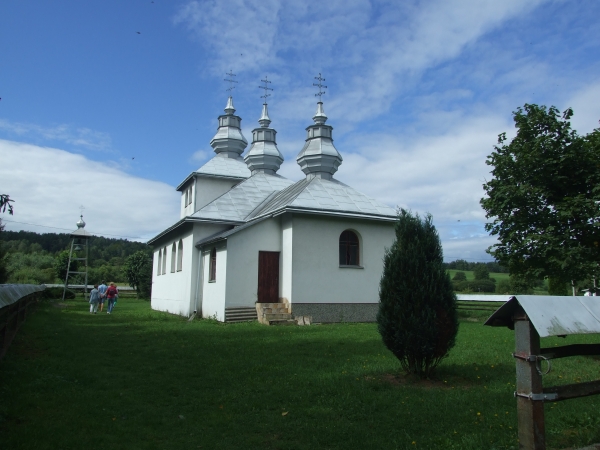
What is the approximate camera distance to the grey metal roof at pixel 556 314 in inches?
149

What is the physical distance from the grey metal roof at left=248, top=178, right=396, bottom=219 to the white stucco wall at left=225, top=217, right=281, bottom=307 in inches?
37.1

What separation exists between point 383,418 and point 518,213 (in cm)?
1144

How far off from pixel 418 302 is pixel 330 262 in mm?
11528

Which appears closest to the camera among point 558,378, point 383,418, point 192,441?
point 192,441

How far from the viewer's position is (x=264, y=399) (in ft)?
22.2

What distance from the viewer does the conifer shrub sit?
7.81 meters

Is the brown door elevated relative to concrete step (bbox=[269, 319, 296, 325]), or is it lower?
elevated

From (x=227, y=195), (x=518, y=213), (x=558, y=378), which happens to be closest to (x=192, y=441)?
(x=558, y=378)

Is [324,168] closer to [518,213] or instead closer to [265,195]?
[265,195]

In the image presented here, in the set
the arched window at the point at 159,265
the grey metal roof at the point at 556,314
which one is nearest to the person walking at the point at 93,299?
the arched window at the point at 159,265

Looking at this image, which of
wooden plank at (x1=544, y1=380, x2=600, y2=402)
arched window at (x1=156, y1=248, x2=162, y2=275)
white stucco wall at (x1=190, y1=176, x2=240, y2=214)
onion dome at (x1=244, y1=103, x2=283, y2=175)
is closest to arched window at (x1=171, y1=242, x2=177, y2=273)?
white stucco wall at (x1=190, y1=176, x2=240, y2=214)

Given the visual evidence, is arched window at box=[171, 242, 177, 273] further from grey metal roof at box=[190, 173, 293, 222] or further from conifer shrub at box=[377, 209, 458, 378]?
conifer shrub at box=[377, 209, 458, 378]

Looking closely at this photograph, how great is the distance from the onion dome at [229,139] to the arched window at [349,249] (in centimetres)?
1326

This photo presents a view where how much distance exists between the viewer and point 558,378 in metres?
8.02
